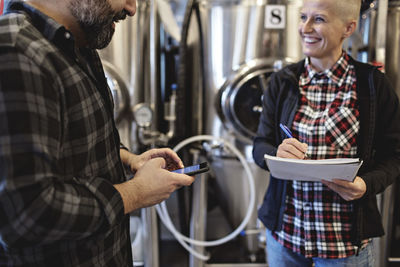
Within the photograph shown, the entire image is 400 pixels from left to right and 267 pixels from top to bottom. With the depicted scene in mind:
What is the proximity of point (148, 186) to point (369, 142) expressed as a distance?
2.35 feet

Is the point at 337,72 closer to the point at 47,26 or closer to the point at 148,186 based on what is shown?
the point at 148,186

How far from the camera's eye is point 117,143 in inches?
33.6

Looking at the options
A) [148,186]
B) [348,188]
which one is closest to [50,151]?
[148,186]

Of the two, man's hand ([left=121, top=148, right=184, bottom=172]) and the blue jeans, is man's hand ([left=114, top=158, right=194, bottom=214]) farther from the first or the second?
the blue jeans

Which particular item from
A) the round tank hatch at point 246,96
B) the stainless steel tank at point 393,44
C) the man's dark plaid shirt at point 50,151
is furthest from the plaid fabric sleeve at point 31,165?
the stainless steel tank at point 393,44

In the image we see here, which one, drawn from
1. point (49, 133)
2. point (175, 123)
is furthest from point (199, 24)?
point (49, 133)

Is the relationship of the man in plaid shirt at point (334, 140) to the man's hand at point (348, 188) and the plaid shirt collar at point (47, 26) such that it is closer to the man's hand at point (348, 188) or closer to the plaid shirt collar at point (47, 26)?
the man's hand at point (348, 188)

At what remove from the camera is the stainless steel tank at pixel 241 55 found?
5.67 feet

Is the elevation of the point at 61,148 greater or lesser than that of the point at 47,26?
lesser

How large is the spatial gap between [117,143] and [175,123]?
104 centimetres

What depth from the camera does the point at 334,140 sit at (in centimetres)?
106

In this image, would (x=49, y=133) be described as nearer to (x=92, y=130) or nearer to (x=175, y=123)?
(x=92, y=130)

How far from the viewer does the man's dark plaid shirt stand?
21.8 inches

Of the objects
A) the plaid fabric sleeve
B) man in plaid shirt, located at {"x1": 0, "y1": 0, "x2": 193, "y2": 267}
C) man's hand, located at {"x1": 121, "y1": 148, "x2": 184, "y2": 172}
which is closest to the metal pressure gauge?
man's hand, located at {"x1": 121, "y1": 148, "x2": 184, "y2": 172}
